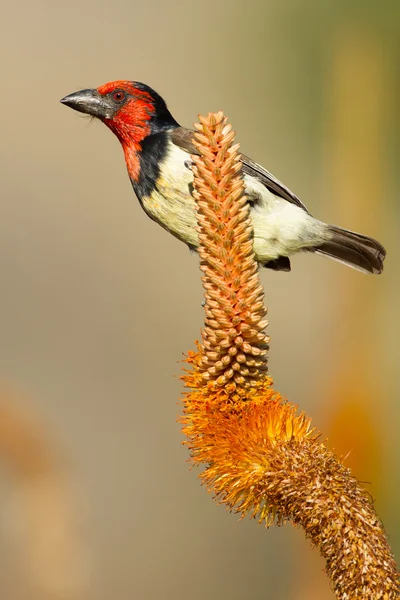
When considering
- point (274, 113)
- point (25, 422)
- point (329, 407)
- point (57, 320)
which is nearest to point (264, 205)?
point (25, 422)

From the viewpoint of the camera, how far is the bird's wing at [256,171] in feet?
10.6

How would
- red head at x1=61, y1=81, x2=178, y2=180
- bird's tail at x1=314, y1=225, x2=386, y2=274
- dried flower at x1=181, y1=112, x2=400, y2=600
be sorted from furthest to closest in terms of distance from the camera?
1. bird's tail at x1=314, y1=225, x2=386, y2=274
2. red head at x1=61, y1=81, x2=178, y2=180
3. dried flower at x1=181, y1=112, x2=400, y2=600

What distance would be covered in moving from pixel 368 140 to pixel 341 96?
1.99ft

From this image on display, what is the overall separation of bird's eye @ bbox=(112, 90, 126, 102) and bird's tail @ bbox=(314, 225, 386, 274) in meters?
1.02

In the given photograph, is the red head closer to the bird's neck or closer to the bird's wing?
the bird's neck

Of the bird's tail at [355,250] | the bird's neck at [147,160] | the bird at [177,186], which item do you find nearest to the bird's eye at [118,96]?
the bird at [177,186]

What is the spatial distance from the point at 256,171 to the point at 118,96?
2.19 ft

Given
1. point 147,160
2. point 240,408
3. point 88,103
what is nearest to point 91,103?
point 88,103

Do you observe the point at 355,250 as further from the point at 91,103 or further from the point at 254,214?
the point at 91,103

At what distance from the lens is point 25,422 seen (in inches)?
127

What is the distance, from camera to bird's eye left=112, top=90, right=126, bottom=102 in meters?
3.41

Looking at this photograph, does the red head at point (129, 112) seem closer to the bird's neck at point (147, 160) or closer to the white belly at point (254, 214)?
the bird's neck at point (147, 160)

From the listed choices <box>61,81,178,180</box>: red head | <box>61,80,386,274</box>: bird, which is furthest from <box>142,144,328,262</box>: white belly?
<box>61,81,178,180</box>: red head

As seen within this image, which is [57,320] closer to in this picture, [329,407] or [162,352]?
[162,352]
